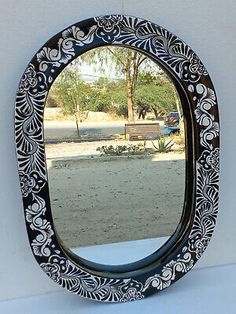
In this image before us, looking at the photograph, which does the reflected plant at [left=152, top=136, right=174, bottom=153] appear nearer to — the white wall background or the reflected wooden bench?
the reflected wooden bench

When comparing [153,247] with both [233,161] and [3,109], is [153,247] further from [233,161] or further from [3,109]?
[3,109]

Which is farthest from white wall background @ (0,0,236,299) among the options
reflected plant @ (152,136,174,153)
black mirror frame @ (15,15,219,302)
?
reflected plant @ (152,136,174,153)

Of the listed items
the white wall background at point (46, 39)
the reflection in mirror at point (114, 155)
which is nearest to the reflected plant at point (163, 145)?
the reflection in mirror at point (114, 155)

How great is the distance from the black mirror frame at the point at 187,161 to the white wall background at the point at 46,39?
61mm

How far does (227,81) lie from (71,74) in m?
0.38

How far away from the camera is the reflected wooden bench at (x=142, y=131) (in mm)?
835

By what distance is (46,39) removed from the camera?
820 mm

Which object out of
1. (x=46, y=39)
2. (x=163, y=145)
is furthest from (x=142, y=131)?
(x=46, y=39)

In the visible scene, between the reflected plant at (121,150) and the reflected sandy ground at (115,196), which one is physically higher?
the reflected plant at (121,150)

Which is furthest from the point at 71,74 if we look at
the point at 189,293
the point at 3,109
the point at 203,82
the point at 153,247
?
the point at 189,293

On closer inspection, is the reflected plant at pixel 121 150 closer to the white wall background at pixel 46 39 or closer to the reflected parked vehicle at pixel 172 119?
the reflected parked vehicle at pixel 172 119

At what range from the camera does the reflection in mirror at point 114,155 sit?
81cm

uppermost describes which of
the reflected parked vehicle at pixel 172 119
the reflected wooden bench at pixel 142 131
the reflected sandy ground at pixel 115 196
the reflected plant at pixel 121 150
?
the reflected parked vehicle at pixel 172 119

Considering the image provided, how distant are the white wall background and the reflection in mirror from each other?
9cm
